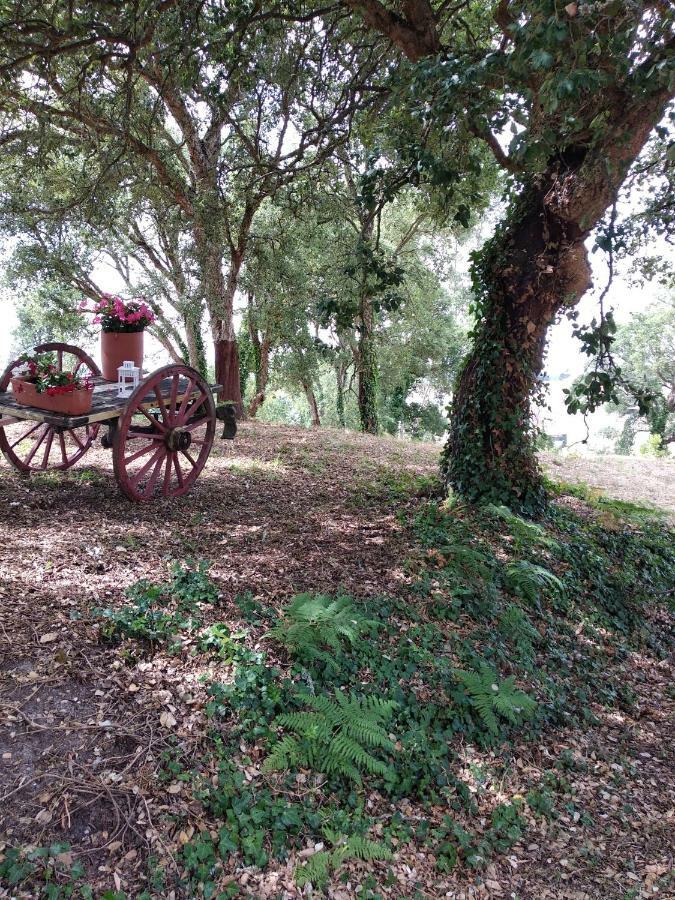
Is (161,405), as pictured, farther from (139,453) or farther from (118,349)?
(118,349)

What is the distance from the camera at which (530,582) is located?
514cm

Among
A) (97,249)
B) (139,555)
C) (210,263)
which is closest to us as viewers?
(139,555)

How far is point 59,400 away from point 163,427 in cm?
105

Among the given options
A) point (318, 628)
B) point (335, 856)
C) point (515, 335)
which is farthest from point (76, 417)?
point (515, 335)

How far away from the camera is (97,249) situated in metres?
14.2

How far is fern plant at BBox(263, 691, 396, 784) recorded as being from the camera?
113 inches

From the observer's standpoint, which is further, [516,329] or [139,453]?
[516,329]

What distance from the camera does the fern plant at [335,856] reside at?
7.81 ft

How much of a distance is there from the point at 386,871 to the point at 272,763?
69 cm

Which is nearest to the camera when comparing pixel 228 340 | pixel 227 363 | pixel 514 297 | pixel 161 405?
pixel 161 405

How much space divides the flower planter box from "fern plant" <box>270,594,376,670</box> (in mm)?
2569

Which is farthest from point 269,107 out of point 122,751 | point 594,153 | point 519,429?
point 122,751

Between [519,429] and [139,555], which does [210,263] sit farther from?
[139,555]

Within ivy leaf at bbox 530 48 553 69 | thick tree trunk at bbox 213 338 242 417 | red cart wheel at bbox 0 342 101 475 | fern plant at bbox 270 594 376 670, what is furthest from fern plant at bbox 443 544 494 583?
thick tree trunk at bbox 213 338 242 417
